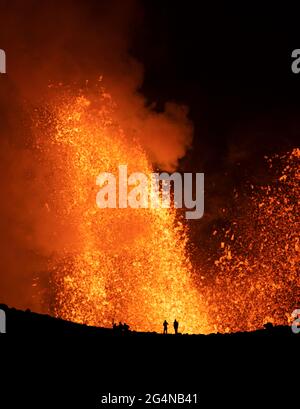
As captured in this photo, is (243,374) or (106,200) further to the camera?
(106,200)

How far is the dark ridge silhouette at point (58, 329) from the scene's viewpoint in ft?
48.8

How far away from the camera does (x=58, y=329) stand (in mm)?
15109

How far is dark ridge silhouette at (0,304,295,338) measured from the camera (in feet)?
48.8

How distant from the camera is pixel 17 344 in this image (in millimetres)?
14562

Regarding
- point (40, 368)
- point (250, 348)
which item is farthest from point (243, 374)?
point (40, 368)
